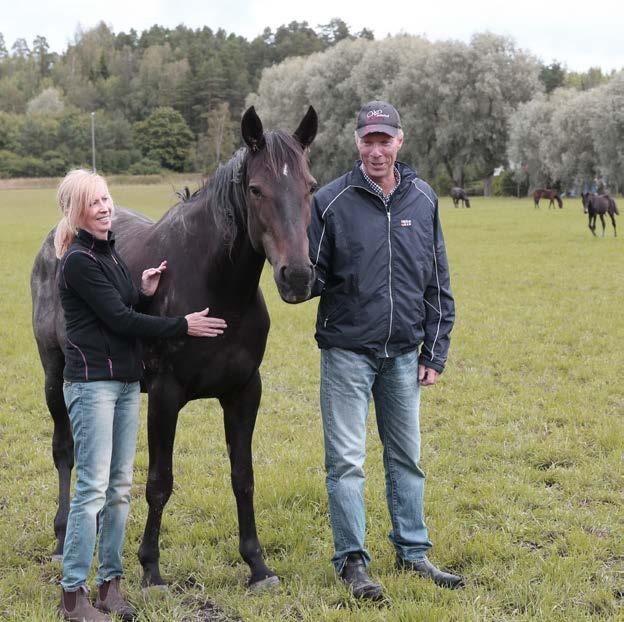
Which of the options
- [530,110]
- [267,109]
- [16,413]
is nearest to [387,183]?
[16,413]

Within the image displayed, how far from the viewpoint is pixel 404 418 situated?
12.3ft

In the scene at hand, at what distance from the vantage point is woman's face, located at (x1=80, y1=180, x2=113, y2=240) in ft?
10.5

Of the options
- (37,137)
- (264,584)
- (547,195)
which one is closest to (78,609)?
(264,584)

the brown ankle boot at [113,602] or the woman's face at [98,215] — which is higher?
the woman's face at [98,215]

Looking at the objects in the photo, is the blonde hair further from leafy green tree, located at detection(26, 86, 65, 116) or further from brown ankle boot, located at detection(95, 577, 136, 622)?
leafy green tree, located at detection(26, 86, 65, 116)

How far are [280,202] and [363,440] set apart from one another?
4.58 ft

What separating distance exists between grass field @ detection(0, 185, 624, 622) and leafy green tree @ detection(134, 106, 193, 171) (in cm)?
8888

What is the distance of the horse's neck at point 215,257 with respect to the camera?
11.5 ft

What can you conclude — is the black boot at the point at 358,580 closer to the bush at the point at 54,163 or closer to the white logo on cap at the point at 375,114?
the white logo on cap at the point at 375,114

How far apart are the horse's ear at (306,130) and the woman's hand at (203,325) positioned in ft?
3.12

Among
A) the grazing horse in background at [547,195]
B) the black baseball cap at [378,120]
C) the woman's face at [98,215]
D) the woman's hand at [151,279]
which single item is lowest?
the woman's hand at [151,279]

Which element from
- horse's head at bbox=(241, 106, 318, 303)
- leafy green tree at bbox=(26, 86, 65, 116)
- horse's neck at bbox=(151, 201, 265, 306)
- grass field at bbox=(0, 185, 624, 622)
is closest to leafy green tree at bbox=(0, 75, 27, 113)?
leafy green tree at bbox=(26, 86, 65, 116)

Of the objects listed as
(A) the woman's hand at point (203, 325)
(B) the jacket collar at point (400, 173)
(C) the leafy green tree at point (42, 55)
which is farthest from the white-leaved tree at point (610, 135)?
(C) the leafy green tree at point (42, 55)

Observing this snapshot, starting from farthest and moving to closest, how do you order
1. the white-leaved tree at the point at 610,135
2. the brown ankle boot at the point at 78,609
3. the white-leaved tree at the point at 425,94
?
the white-leaved tree at the point at 425,94
the white-leaved tree at the point at 610,135
the brown ankle boot at the point at 78,609
